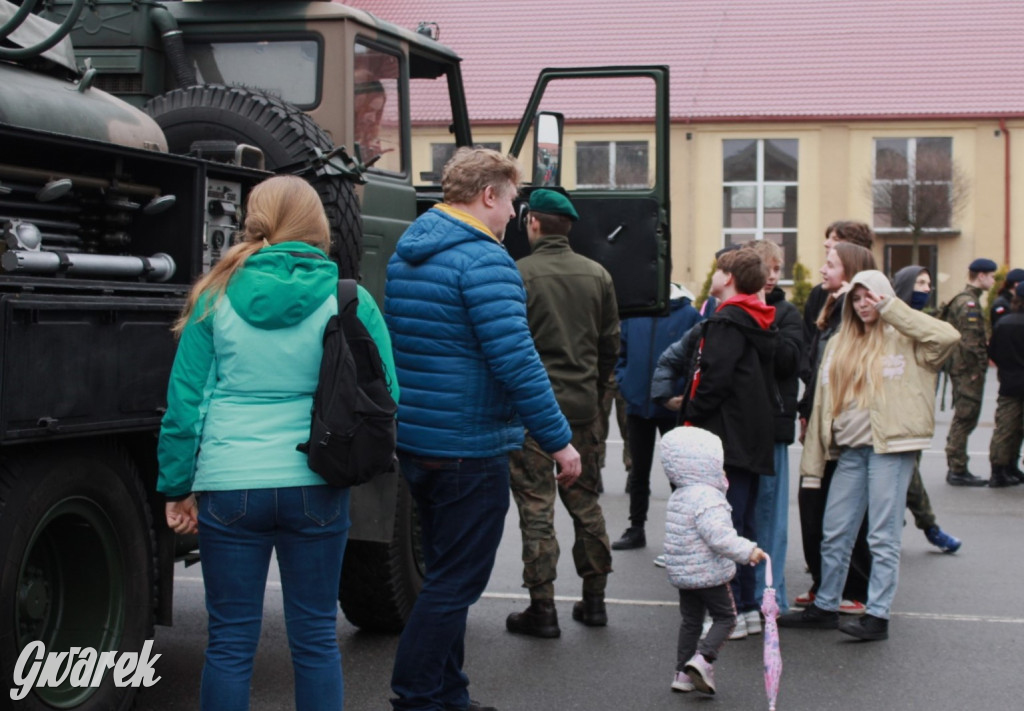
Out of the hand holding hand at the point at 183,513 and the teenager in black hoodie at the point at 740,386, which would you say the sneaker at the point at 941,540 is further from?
the hand holding hand at the point at 183,513

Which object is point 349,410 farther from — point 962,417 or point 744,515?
point 962,417

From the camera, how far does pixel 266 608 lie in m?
7.16

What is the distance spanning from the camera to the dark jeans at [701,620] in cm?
557

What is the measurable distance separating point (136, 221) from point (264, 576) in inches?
61.4

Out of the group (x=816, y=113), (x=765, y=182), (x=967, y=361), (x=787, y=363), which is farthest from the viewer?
(x=765, y=182)

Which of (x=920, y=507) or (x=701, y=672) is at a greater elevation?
(x=920, y=507)

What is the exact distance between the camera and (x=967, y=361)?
499 inches

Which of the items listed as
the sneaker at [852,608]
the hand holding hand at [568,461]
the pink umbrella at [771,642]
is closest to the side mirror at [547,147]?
the sneaker at [852,608]

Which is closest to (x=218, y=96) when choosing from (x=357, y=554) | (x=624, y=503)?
(x=357, y=554)

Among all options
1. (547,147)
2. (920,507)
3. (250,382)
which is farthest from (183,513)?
(920,507)

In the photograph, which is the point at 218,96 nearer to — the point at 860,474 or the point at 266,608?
the point at 266,608

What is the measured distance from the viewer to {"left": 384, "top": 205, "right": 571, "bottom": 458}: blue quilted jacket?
4.77m

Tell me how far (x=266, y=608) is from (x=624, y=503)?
425 centimetres

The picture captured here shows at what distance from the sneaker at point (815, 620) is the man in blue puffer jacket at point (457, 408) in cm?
241
